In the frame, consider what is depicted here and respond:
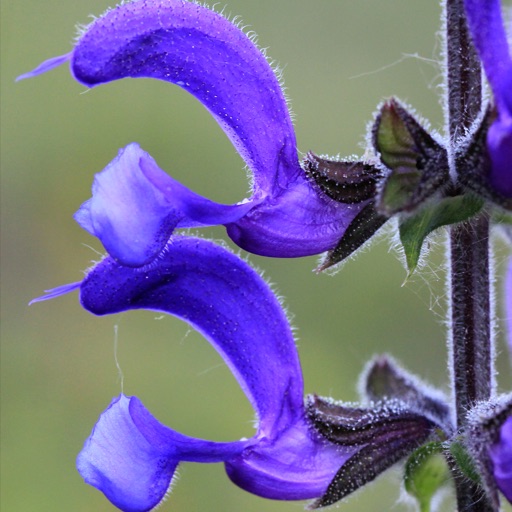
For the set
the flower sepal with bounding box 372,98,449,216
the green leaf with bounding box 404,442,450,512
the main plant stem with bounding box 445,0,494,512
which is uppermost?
the flower sepal with bounding box 372,98,449,216

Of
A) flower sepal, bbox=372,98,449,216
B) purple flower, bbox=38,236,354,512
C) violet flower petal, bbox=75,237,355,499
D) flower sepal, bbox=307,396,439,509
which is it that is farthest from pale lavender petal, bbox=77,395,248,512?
flower sepal, bbox=372,98,449,216

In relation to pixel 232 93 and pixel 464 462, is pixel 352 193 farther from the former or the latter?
pixel 464 462

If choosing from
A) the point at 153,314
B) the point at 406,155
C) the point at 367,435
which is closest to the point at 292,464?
the point at 367,435

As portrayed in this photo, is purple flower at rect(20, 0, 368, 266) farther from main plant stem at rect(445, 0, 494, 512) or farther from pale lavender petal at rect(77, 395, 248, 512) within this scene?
pale lavender petal at rect(77, 395, 248, 512)

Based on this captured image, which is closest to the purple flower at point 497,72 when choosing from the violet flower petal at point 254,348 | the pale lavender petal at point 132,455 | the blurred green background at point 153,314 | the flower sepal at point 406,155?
the flower sepal at point 406,155

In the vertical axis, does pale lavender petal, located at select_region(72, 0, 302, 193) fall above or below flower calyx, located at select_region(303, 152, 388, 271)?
above

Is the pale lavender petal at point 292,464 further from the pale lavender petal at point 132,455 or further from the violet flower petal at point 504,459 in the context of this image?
the violet flower petal at point 504,459

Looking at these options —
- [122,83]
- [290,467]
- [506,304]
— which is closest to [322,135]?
[122,83]
